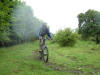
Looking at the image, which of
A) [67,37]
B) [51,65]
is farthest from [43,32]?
[67,37]

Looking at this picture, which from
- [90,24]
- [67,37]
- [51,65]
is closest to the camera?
[51,65]

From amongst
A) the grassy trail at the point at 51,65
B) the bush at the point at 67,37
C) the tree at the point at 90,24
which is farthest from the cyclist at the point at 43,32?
the tree at the point at 90,24

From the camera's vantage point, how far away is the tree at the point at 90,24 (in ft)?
76.6

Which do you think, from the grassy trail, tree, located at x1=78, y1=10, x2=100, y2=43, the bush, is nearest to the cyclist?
the grassy trail

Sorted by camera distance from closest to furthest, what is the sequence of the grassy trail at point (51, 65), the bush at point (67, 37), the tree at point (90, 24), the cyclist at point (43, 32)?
the grassy trail at point (51, 65) < the cyclist at point (43, 32) < the bush at point (67, 37) < the tree at point (90, 24)

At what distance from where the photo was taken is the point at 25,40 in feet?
107

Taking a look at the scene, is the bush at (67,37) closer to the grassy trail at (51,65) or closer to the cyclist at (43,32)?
the grassy trail at (51,65)

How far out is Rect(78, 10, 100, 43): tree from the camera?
23.3m

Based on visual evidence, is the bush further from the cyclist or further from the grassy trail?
the cyclist

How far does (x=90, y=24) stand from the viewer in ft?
77.0

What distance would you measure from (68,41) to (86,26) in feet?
15.6

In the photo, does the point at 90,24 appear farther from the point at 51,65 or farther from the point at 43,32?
the point at 51,65

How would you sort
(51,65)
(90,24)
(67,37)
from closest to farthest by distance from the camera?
(51,65), (67,37), (90,24)

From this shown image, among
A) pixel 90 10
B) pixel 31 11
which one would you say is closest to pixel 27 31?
pixel 31 11
